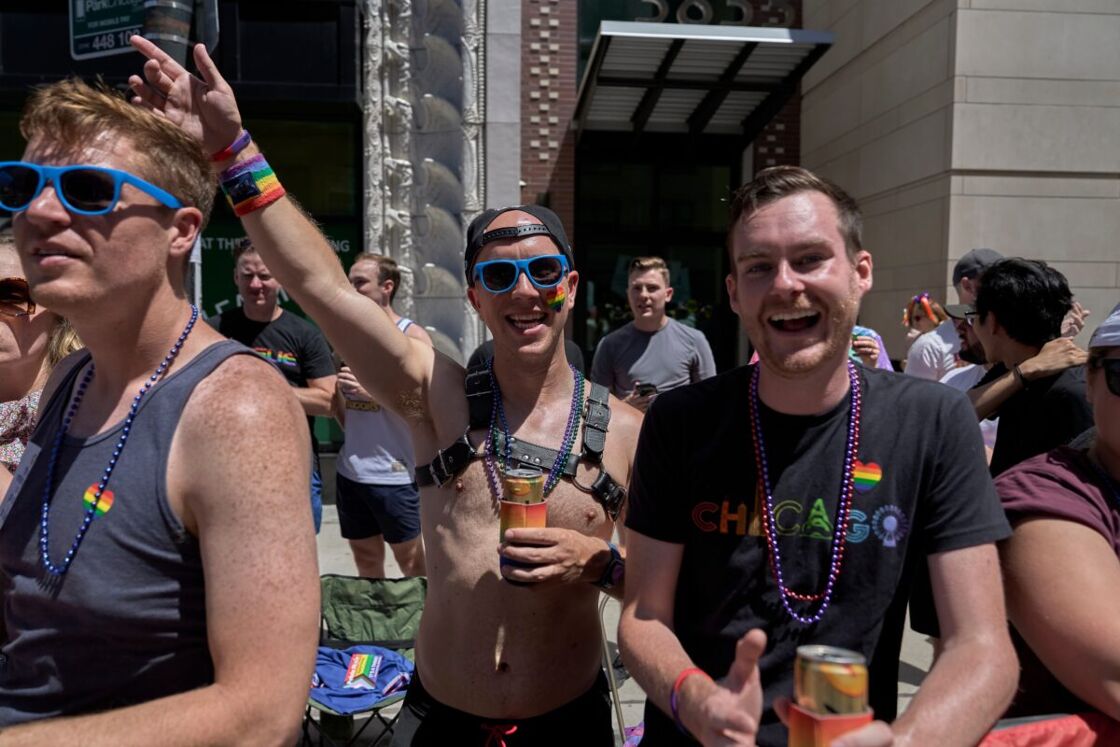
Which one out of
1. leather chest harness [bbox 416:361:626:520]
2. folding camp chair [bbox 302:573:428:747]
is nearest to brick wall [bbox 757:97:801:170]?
folding camp chair [bbox 302:573:428:747]

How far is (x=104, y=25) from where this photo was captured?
4.52 meters

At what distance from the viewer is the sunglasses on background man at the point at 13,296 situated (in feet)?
9.17

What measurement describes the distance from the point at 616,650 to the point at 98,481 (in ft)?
12.5

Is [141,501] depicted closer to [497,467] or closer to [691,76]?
[497,467]

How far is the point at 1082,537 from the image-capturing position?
6.19 feet

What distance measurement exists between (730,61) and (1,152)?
26.8 ft

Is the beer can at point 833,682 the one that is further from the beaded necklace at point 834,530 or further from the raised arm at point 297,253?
the raised arm at point 297,253

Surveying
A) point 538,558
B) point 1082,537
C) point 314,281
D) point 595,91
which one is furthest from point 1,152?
point 1082,537

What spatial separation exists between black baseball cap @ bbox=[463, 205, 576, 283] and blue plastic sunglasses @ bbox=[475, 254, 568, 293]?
3.1 inches

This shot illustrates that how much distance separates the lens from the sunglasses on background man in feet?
9.17

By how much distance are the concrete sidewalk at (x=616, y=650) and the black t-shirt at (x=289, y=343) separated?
1.28m

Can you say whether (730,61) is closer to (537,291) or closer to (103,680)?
(537,291)

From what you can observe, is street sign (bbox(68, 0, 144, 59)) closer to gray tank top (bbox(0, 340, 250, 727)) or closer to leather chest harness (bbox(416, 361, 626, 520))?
leather chest harness (bbox(416, 361, 626, 520))

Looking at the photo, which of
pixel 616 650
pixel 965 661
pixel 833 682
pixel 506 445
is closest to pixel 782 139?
pixel 616 650
